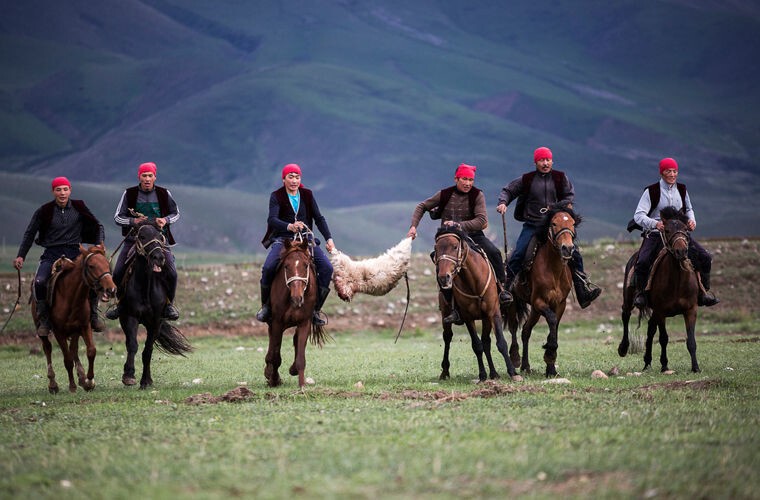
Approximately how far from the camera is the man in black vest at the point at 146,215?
1639cm

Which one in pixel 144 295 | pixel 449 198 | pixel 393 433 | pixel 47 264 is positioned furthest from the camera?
pixel 449 198

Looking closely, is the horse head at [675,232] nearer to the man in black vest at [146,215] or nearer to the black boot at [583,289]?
the black boot at [583,289]

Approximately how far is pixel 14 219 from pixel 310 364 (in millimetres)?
104249

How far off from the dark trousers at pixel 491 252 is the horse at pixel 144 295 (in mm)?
4617

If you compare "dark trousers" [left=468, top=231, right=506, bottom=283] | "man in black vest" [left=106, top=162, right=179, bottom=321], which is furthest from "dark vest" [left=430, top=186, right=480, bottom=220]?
"man in black vest" [left=106, top=162, right=179, bottom=321]

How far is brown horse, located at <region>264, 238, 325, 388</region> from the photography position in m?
15.1

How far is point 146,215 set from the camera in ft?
55.1

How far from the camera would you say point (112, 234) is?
122062mm

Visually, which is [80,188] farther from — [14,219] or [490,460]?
[490,460]

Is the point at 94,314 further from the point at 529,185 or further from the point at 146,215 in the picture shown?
the point at 529,185

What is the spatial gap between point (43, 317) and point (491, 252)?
660 centimetres

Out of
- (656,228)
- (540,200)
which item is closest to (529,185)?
(540,200)

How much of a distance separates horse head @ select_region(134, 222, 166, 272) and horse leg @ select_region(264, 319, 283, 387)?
6.25 ft

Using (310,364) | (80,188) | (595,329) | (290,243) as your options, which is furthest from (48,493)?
(80,188)
